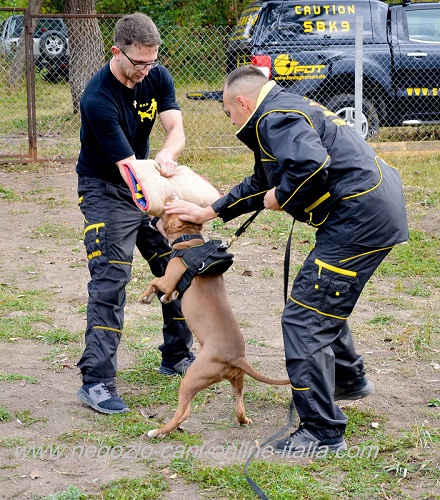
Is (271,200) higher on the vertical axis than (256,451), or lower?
higher

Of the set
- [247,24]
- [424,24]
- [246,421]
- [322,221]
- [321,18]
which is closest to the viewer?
[322,221]

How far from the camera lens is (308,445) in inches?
157

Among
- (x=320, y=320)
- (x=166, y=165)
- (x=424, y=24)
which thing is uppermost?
(x=424, y=24)

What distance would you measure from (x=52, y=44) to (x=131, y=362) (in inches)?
476

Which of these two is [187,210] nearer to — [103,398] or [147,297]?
[147,297]

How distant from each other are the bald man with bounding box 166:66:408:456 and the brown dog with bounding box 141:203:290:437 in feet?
1.03

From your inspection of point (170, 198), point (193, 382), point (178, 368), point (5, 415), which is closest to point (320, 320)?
point (193, 382)

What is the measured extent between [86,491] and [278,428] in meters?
1.21

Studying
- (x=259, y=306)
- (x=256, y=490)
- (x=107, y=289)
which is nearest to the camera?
(x=256, y=490)

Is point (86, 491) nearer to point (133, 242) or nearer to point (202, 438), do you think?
point (202, 438)

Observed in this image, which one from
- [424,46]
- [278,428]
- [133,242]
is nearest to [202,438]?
[278,428]

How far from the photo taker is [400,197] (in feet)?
13.2

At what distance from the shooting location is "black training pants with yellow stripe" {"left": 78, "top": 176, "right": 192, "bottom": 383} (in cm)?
461

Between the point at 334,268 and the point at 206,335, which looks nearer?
the point at 334,268
